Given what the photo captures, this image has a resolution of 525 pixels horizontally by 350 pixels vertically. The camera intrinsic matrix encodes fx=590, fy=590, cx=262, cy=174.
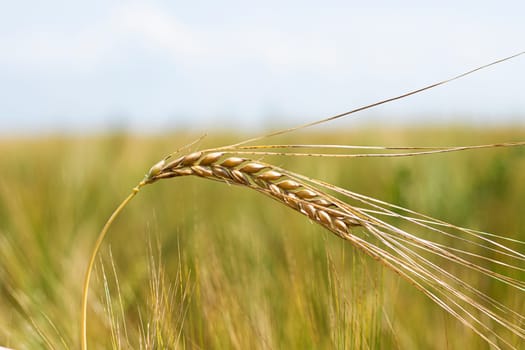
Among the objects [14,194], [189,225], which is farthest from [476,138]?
[14,194]

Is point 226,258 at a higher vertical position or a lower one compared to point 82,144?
lower

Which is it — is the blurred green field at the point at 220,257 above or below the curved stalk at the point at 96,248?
below

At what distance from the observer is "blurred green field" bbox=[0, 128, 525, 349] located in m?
1.18

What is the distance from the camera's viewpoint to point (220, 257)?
208 centimetres

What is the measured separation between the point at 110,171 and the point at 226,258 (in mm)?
2483

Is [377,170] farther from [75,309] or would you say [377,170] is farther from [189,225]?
[75,309]

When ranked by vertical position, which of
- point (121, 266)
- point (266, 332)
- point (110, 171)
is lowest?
point (121, 266)

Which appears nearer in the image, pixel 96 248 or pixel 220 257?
pixel 96 248

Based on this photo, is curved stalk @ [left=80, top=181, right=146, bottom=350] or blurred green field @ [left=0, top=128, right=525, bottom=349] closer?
curved stalk @ [left=80, top=181, right=146, bottom=350]

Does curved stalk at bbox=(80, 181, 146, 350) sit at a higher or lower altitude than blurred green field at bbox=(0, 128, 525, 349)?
higher

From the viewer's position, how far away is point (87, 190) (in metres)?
3.95

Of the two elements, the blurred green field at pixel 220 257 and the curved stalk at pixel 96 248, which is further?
the blurred green field at pixel 220 257

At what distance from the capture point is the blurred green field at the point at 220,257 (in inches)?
46.5

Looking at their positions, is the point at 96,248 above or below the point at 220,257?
above
